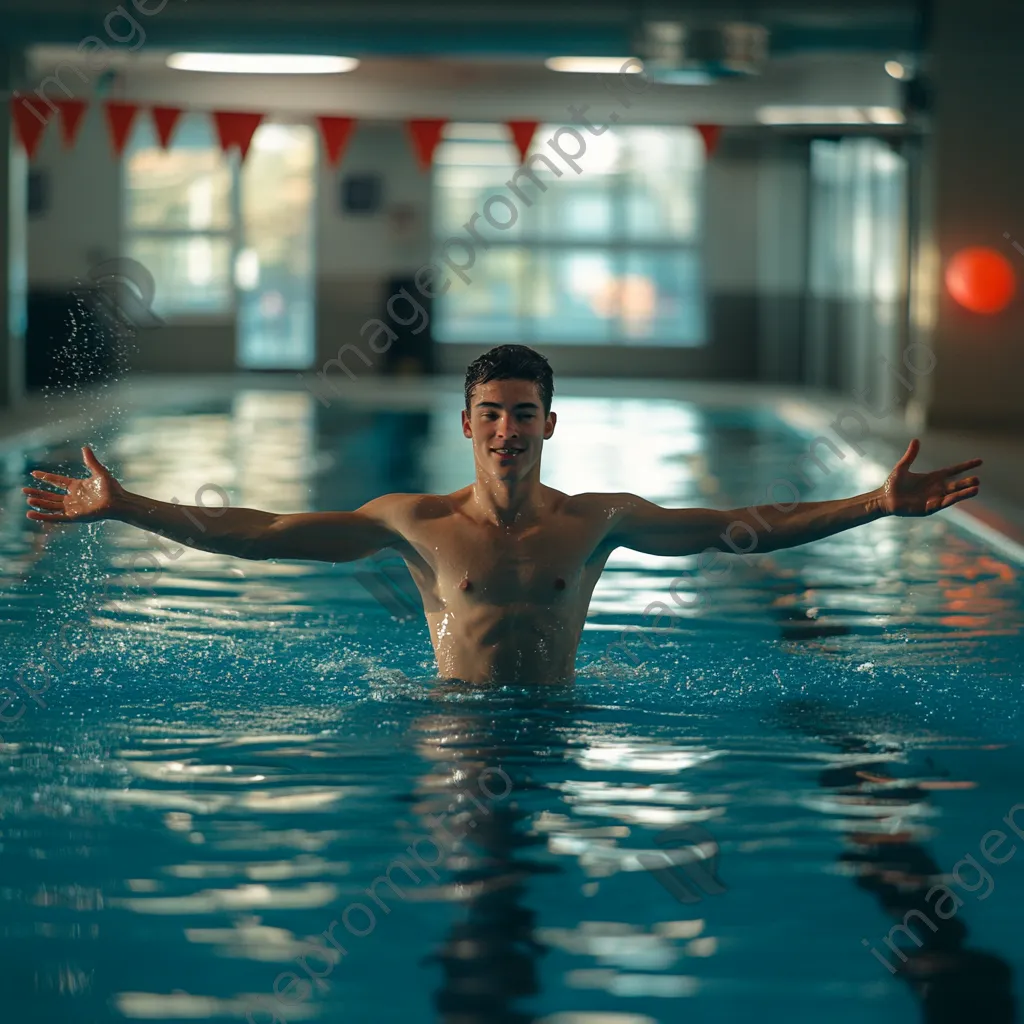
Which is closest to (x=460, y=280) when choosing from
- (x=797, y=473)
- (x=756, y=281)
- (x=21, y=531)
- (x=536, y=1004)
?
(x=756, y=281)

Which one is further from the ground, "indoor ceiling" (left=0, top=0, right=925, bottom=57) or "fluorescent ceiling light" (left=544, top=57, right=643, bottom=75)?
"fluorescent ceiling light" (left=544, top=57, right=643, bottom=75)

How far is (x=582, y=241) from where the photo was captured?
2161cm

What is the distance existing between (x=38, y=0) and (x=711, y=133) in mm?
6885

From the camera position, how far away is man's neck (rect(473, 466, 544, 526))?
3975 mm

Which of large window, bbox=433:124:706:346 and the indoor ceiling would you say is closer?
the indoor ceiling

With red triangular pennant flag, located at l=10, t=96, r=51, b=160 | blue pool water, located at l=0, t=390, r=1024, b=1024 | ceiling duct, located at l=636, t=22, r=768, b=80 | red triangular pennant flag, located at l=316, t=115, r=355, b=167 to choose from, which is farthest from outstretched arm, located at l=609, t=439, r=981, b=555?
red triangular pennant flag, located at l=316, t=115, r=355, b=167

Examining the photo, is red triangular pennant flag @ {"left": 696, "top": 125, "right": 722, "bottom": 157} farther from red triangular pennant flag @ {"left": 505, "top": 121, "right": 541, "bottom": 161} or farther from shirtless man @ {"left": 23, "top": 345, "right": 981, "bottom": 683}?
shirtless man @ {"left": 23, "top": 345, "right": 981, "bottom": 683}

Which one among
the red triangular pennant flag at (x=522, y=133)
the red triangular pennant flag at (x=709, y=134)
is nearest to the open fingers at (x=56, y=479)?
the red triangular pennant flag at (x=522, y=133)

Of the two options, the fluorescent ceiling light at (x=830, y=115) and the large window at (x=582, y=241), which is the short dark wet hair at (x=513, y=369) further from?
the large window at (x=582, y=241)

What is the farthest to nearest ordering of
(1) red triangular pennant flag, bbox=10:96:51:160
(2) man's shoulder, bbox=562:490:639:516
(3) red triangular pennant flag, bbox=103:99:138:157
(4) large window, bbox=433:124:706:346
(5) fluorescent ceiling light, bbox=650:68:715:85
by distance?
(4) large window, bbox=433:124:706:346 → (3) red triangular pennant flag, bbox=103:99:138:157 → (1) red triangular pennant flag, bbox=10:96:51:160 → (5) fluorescent ceiling light, bbox=650:68:715:85 → (2) man's shoulder, bbox=562:490:639:516

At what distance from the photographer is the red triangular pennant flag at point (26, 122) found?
14.2 m

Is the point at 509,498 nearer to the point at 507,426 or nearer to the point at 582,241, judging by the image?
the point at 507,426

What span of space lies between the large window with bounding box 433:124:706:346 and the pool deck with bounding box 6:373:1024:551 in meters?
1.15

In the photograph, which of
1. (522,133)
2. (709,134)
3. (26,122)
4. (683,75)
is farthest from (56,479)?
(709,134)
